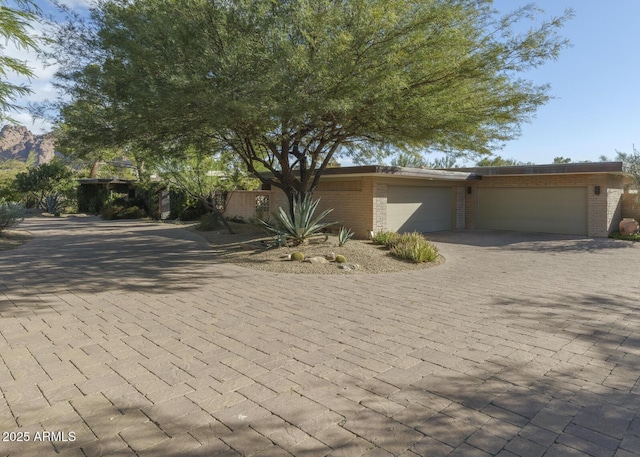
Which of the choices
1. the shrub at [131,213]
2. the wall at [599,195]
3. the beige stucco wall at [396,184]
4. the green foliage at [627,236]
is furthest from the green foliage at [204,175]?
the green foliage at [627,236]

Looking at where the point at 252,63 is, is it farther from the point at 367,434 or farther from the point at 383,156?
the point at 383,156

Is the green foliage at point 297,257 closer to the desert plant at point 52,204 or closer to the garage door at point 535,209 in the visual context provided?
the garage door at point 535,209

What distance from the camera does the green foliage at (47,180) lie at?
2997 centimetres

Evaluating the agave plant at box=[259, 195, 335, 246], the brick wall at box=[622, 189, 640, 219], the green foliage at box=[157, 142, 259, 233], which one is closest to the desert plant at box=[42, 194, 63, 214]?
the green foliage at box=[157, 142, 259, 233]

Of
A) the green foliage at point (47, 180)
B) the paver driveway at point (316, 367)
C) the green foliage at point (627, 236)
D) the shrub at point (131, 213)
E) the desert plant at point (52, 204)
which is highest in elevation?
the green foliage at point (47, 180)

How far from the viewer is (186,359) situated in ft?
14.0

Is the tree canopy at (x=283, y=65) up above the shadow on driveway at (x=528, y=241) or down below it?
above

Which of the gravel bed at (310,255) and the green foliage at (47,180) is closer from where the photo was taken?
the gravel bed at (310,255)

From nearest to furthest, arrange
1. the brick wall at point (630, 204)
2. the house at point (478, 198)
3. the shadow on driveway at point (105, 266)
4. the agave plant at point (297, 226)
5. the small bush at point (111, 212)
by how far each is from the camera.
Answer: the shadow on driveway at point (105, 266) → the agave plant at point (297, 226) → the house at point (478, 198) → the brick wall at point (630, 204) → the small bush at point (111, 212)

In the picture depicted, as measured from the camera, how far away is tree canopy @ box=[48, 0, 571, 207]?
7.91 m

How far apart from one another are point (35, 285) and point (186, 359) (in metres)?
4.96

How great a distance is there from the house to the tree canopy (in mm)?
4550

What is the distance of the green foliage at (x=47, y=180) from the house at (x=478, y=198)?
18.2 m

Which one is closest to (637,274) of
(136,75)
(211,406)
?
(211,406)
